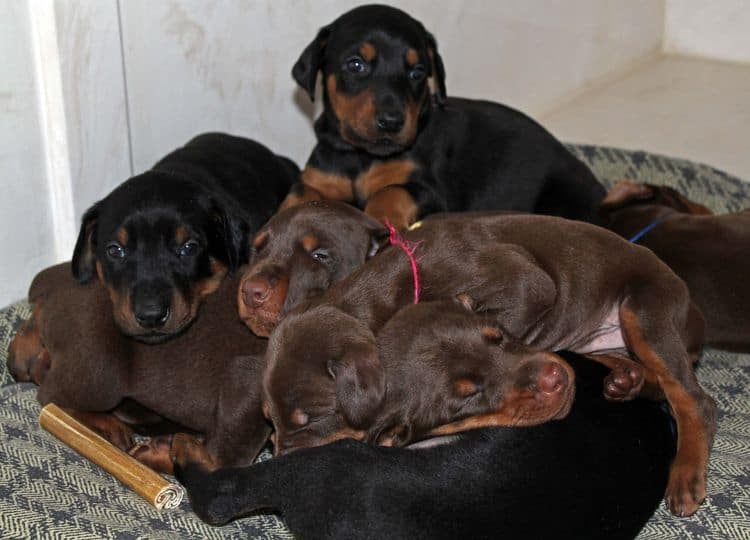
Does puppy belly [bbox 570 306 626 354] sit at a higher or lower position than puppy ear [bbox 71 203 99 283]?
lower

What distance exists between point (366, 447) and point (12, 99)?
2.44 m

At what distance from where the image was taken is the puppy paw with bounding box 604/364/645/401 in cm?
355

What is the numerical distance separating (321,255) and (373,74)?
1098 mm

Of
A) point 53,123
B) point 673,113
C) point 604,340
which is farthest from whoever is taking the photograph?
point 673,113

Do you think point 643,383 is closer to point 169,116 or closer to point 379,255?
point 379,255

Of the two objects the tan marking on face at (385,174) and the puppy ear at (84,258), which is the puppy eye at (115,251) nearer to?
the puppy ear at (84,258)

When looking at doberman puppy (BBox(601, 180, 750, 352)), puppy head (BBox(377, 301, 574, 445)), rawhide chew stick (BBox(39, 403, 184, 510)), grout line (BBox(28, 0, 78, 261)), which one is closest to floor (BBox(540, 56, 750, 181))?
doberman puppy (BBox(601, 180, 750, 352))

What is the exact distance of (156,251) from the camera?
394cm

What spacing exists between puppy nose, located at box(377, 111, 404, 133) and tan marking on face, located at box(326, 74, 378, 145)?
0.10 ft

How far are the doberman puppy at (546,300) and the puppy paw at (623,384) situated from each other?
10 centimetres

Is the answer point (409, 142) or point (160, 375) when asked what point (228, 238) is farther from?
point (409, 142)

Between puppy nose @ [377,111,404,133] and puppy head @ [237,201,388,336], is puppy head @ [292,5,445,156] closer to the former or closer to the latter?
puppy nose @ [377,111,404,133]

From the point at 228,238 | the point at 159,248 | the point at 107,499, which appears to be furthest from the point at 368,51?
the point at 107,499

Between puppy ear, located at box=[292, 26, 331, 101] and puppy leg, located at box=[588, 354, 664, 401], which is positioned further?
puppy ear, located at box=[292, 26, 331, 101]
